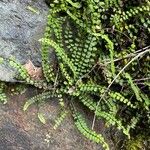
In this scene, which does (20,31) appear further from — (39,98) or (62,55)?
(39,98)

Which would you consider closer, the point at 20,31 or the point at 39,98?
the point at 39,98

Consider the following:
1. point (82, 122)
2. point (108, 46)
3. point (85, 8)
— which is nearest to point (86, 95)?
point (82, 122)

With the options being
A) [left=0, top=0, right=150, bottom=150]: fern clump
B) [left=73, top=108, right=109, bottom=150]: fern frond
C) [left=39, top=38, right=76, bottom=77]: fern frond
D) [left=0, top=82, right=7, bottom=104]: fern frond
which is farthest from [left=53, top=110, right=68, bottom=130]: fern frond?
[left=0, top=82, right=7, bottom=104]: fern frond

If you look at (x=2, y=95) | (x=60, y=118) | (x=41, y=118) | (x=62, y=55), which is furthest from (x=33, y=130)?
(x=62, y=55)

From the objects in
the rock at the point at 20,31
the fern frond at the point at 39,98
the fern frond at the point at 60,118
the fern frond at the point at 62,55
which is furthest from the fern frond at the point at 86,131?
the rock at the point at 20,31

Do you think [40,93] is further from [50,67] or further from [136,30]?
[136,30]
